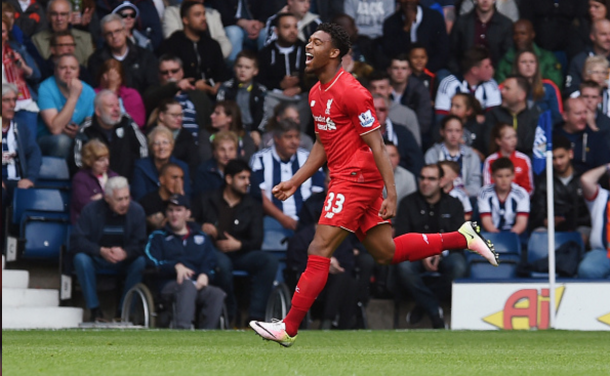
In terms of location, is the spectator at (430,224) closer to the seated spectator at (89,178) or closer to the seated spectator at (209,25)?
the seated spectator at (89,178)

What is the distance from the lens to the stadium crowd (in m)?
12.8

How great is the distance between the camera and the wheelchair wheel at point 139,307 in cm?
1200

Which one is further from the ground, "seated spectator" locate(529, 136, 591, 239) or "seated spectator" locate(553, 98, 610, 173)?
"seated spectator" locate(553, 98, 610, 173)

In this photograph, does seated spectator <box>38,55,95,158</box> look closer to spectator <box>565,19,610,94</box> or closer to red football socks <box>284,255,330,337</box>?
red football socks <box>284,255,330,337</box>

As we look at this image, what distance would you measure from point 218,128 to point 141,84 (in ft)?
4.25

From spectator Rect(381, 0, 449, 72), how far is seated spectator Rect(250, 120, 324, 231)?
9.77 feet

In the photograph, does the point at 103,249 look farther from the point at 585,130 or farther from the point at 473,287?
the point at 585,130

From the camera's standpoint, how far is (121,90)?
14500 millimetres

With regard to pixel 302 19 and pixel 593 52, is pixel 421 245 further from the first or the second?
pixel 593 52

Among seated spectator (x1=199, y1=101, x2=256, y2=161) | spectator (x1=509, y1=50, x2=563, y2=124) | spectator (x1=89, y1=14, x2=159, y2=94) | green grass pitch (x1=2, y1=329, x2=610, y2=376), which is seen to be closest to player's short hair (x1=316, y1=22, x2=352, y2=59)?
green grass pitch (x1=2, y1=329, x2=610, y2=376)

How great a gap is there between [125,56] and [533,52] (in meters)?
5.61

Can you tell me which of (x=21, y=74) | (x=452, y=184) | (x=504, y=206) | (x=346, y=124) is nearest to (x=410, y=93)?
(x=452, y=184)

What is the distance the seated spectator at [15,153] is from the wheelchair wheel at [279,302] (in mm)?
2970

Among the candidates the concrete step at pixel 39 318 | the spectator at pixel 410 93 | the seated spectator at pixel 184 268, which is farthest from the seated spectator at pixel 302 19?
the concrete step at pixel 39 318
